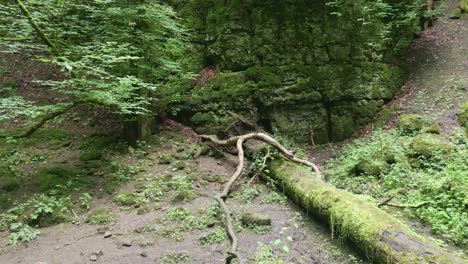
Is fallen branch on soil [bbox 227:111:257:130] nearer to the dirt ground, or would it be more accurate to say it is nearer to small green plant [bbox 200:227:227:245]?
the dirt ground

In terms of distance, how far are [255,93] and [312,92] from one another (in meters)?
2.22

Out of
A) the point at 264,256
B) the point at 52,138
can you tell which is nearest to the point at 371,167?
the point at 264,256

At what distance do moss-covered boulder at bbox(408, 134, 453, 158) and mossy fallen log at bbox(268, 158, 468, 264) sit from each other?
9.86 ft

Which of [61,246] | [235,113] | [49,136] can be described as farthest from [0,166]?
[235,113]

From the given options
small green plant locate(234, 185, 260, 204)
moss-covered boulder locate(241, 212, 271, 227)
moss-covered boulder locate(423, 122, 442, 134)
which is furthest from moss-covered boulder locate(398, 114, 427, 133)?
moss-covered boulder locate(241, 212, 271, 227)

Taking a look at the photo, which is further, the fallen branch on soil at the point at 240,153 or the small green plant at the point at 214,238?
the fallen branch on soil at the point at 240,153

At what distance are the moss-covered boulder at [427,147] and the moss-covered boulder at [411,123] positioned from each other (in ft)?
4.23

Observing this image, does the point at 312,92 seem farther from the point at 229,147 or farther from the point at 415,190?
the point at 415,190

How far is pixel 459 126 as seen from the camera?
10.1 meters

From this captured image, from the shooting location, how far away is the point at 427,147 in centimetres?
850

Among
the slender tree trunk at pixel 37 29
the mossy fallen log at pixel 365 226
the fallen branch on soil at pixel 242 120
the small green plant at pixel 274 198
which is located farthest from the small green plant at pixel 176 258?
the fallen branch on soil at pixel 242 120

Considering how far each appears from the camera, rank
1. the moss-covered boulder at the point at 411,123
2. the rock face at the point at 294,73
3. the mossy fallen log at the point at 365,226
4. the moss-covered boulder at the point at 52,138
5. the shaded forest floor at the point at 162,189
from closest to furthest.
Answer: the mossy fallen log at the point at 365,226
the shaded forest floor at the point at 162,189
the moss-covered boulder at the point at 52,138
the moss-covered boulder at the point at 411,123
the rock face at the point at 294,73

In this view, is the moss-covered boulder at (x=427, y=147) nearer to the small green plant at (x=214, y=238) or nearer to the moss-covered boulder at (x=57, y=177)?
the small green plant at (x=214, y=238)

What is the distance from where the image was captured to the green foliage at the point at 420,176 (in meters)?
5.82
